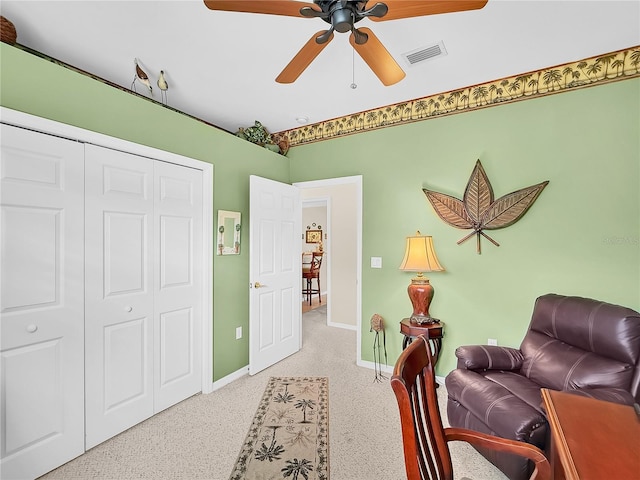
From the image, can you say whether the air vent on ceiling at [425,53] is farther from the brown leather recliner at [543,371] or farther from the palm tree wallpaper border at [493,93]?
the brown leather recliner at [543,371]

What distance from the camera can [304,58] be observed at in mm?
1656

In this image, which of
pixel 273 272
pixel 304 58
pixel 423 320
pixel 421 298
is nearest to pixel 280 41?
pixel 304 58

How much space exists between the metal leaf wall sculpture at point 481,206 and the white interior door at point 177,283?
2.22 m

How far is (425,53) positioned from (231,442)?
304cm

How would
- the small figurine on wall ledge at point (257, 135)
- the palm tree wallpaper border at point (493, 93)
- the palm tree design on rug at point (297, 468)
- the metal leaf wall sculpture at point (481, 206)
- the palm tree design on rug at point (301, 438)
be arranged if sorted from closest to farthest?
the palm tree design on rug at point (297, 468)
the palm tree design on rug at point (301, 438)
the palm tree wallpaper border at point (493, 93)
the metal leaf wall sculpture at point (481, 206)
the small figurine on wall ledge at point (257, 135)

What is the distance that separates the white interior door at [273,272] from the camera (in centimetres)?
302

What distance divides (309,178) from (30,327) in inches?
108

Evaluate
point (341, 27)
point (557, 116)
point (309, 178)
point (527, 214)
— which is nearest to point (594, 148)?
point (557, 116)

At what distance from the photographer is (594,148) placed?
2.34m

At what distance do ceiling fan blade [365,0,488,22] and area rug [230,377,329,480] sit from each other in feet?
7.97

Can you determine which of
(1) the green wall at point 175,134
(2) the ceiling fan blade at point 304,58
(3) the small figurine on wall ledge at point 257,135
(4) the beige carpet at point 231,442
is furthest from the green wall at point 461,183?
(2) the ceiling fan blade at point 304,58

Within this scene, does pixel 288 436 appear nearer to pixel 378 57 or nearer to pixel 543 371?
pixel 543 371

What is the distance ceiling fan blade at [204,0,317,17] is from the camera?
127cm

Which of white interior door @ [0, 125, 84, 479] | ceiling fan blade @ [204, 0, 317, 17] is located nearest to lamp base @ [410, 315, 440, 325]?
ceiling fan blade @ [204, 0, 317, 17]
